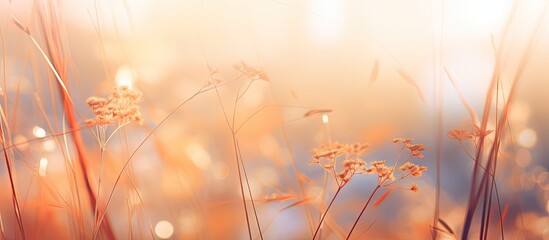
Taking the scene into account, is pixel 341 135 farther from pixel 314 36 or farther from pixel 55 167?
pixel 55 167

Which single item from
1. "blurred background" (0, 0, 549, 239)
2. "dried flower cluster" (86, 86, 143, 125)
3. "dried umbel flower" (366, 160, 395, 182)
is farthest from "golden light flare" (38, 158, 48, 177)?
"dried umbel flower" (366, 160, 395, 182)

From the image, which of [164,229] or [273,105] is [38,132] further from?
[273,105]

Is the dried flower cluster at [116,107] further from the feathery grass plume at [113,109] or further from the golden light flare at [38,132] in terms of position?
the golden light flare at [38,132]

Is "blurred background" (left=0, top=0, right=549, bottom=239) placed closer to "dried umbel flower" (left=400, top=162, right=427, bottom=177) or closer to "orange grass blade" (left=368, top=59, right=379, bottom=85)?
"orange grass blade" (left=368, top=59, right=379, bottom=85)

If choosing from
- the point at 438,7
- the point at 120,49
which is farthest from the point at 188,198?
the point at 438,7

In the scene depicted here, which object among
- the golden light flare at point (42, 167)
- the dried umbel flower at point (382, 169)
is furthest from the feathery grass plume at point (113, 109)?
the dried umbel flower at point (382, 169)

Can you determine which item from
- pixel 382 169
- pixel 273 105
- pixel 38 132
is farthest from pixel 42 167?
pixel 382 169
